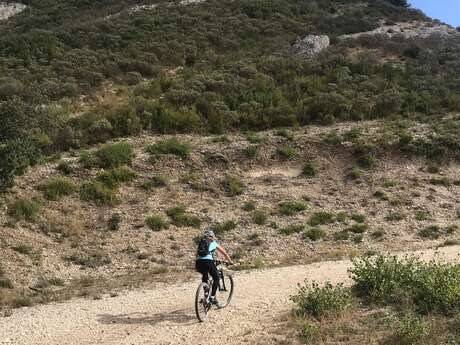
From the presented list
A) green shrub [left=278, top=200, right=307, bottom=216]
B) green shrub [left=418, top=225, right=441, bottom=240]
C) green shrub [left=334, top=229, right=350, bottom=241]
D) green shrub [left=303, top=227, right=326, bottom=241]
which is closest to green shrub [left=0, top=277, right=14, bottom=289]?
green shrub [left=303, top=227, right=326, bottom=241]

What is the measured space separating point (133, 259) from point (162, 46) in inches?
802

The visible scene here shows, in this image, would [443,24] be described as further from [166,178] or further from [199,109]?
[166,178]

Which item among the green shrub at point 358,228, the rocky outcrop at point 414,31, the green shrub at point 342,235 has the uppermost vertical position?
the rocky outcrop at point 414,31

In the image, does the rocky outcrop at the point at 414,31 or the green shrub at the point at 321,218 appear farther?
the rocky outcrop at the point at 414,31

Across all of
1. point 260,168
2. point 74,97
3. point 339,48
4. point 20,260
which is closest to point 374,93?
point 339,48

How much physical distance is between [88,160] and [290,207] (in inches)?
286

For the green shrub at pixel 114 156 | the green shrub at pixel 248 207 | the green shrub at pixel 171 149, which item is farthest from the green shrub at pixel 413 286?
the green shrub at pixel 114 156

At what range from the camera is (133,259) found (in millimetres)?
15328

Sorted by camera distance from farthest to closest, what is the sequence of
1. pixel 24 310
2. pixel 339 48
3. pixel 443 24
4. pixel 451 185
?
pixel 443 24 < pixel 339 48 < pixel 451 185 < pixel 24 310

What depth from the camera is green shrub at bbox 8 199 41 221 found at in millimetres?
15874

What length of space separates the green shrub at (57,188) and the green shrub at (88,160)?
1267 millimetres

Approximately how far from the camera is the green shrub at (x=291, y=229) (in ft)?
57.3

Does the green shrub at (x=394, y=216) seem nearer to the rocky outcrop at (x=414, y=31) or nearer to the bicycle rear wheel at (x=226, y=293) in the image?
the bicycle rear wheel at (x=226, y=293)

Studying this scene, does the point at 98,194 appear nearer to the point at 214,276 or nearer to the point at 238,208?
the point at 238,208
